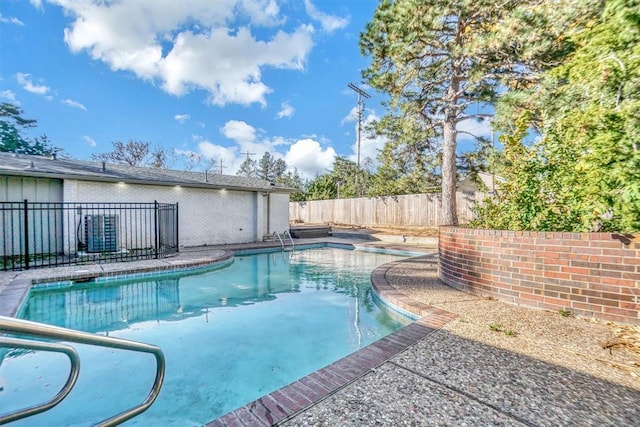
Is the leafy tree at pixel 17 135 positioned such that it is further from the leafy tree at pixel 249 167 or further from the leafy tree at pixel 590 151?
the leafy tree at pixel 590 151

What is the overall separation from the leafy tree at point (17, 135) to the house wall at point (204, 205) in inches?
681

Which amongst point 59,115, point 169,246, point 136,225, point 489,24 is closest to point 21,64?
point 59,115

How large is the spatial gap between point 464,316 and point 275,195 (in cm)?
1105

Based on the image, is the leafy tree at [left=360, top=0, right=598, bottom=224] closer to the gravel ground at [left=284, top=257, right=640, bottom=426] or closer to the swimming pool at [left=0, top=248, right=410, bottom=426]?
the gravel ground at [left=284, top=257, right=640, bottom=426]

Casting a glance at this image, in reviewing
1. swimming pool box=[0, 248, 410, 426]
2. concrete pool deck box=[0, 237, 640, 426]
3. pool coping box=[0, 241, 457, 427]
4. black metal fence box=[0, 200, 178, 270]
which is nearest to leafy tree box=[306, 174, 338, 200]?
black metal fence box=[0, 200, 178, 270]

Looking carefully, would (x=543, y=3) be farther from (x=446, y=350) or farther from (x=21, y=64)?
(x=21, y=64)

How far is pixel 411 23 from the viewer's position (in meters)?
7.48

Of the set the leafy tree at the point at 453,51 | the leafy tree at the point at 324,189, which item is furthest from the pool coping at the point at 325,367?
the leafy tree at the point at 324,189

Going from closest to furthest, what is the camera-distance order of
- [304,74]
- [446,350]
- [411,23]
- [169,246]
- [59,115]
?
1. [446,350]
2. [411,23]
3. [169,246]
4. [304,74]
5. [59,115]

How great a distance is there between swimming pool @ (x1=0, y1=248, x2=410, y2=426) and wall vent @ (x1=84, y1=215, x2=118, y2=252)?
3691 millimetres

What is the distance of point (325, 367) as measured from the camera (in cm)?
243

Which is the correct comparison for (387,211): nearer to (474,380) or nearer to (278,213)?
(278,213)

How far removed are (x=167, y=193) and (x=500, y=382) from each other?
36.9ft

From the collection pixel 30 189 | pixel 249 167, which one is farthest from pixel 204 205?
pixel 249 167
